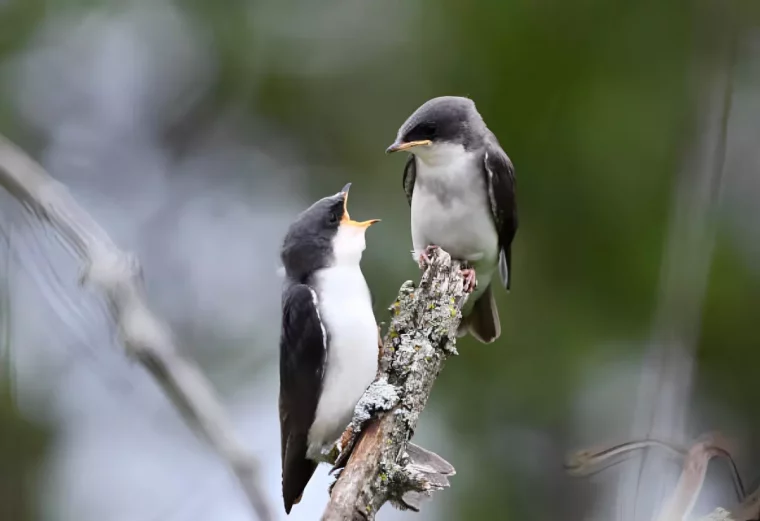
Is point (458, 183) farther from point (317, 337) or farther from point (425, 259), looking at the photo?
point (317, 337)

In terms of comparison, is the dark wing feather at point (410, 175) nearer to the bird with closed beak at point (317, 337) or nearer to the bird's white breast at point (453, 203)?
the bird's white breast at point (453, 203)

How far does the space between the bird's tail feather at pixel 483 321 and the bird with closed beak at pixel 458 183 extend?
0.10 metres

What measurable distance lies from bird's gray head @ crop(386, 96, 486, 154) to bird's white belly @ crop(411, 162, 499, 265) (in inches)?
4.6

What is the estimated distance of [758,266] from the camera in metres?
5.09

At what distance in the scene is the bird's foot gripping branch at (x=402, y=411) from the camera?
7.36ft

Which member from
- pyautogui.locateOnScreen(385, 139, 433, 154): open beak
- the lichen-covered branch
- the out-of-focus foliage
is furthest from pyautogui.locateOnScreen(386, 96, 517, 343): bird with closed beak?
the lichen-covered branch

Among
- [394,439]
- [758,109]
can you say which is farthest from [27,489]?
[758,109]

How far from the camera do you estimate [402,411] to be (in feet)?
7.87

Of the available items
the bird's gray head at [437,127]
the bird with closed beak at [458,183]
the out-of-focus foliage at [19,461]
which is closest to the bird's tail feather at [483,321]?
the bird with closed beak at [458,183]

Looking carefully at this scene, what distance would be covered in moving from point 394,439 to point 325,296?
633mm

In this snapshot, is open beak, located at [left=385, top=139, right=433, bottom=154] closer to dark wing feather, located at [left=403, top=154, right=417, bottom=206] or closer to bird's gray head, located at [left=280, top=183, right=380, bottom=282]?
dark wing feather, located at [left=403, top=154, right=417, bottom=206]

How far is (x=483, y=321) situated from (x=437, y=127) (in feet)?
2.78

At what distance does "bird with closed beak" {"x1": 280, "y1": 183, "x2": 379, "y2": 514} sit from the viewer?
2812mm

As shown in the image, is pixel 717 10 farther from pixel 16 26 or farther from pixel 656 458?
pixel 16 26
